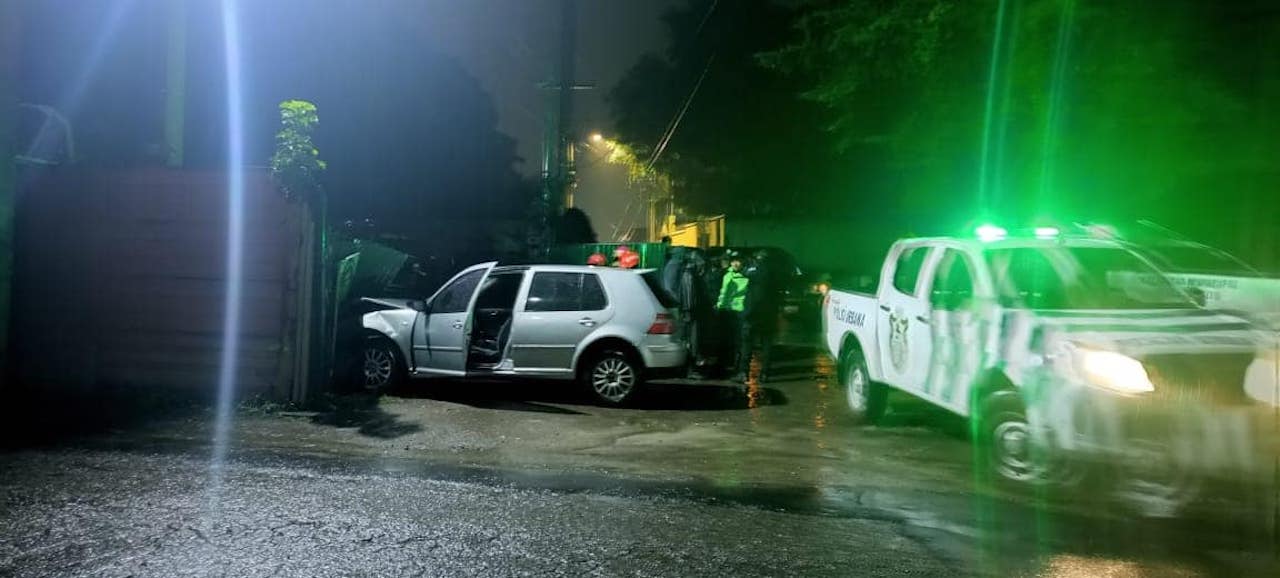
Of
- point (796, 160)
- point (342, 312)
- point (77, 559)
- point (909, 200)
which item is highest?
point (796, 160)

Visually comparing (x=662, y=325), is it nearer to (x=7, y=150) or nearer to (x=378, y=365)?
(x=378, y=365)

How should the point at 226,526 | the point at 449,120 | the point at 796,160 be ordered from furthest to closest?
1. the point at 449,120
2. the point at 796,160
3. the point at 226,526

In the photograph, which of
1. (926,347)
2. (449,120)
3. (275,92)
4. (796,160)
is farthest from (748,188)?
(926,347)

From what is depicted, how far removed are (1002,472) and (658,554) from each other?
295 cm

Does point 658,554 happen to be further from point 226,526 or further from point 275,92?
point 275,92

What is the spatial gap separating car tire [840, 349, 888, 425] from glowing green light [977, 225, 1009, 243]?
6.03 feet

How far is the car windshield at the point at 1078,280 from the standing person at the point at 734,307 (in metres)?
4.90

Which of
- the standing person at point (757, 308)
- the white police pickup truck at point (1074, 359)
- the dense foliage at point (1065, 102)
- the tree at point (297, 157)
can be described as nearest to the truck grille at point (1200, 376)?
the white police pickup truck at point (1074, 359)

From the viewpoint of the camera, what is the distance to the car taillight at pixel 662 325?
1023 cm

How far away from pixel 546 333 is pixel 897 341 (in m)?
3.58

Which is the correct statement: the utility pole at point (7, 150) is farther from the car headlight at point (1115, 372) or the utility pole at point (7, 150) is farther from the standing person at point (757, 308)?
the car headlight at point (1115, 372)

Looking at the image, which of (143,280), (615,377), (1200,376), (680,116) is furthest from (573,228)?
(1200,376)

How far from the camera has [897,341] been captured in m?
8.62

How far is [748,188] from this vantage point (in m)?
31.2
